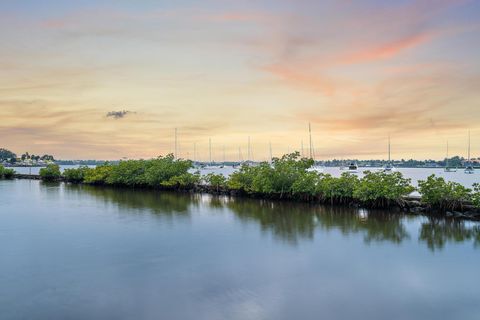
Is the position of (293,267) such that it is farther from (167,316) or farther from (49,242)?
(49,242)

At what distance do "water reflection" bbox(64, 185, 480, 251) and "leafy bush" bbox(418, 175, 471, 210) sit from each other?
1451 millimetres

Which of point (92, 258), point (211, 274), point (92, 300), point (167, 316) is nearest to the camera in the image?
point (167, 316)

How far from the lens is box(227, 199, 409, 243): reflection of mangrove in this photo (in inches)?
724

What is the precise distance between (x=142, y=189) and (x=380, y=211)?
27.8 meters

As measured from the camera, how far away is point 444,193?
22500 millimetres

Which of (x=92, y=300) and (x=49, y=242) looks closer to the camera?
(x=92, y=300)

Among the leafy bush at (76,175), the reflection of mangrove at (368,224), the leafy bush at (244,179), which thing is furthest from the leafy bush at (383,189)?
the leafy bush at (76,175)

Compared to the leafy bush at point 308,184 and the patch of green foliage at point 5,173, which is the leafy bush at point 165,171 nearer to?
the leafy bush at point 308,184

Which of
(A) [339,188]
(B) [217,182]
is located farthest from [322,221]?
(B) [217,182]

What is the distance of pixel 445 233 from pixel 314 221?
6311mm

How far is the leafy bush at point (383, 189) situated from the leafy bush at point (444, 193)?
1.26m

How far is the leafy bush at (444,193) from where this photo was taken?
22156 millimetres

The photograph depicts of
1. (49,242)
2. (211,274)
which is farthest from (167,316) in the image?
(49,242)

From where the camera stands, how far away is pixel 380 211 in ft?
80.5
